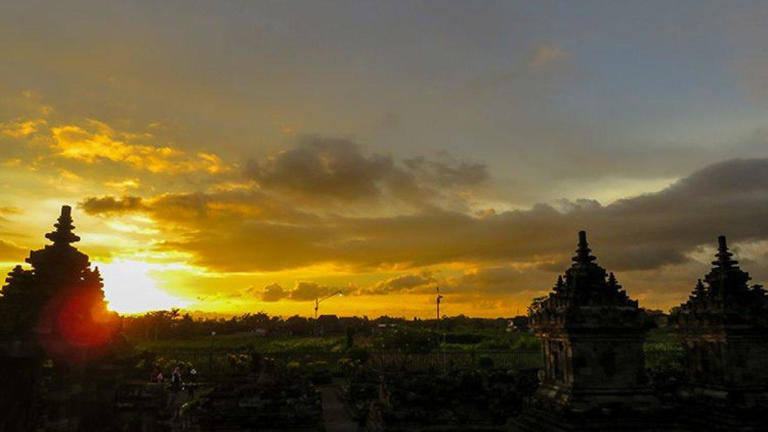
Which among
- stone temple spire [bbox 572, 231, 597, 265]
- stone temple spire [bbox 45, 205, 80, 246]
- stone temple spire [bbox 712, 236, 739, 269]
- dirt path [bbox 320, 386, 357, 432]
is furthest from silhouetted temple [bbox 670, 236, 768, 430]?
stone temple spire [bbox 45, 205, 80, 246]

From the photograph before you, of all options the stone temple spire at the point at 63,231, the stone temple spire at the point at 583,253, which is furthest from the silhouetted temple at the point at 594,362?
the stone temple spire at the point at 63,231

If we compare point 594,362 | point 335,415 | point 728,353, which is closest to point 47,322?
point 594,362

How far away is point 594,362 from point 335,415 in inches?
709

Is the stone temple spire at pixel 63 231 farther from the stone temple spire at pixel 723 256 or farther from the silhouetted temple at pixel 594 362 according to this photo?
the stone temple spire at pixel 723 256

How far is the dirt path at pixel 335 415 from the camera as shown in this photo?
2553cm

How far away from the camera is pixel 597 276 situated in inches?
604

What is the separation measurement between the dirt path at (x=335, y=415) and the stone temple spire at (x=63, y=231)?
47.6 feet

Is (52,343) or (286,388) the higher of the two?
(52,343)

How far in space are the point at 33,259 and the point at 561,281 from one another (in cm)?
1345

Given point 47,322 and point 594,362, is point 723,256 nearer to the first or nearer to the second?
point 594,362

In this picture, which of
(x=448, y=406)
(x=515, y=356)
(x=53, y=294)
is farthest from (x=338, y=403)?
(x=515, y=356)

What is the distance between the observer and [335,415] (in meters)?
29.2

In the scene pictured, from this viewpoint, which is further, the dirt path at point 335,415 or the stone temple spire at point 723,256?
the dirt path at point 335,415

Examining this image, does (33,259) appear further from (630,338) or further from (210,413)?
(630,338)
